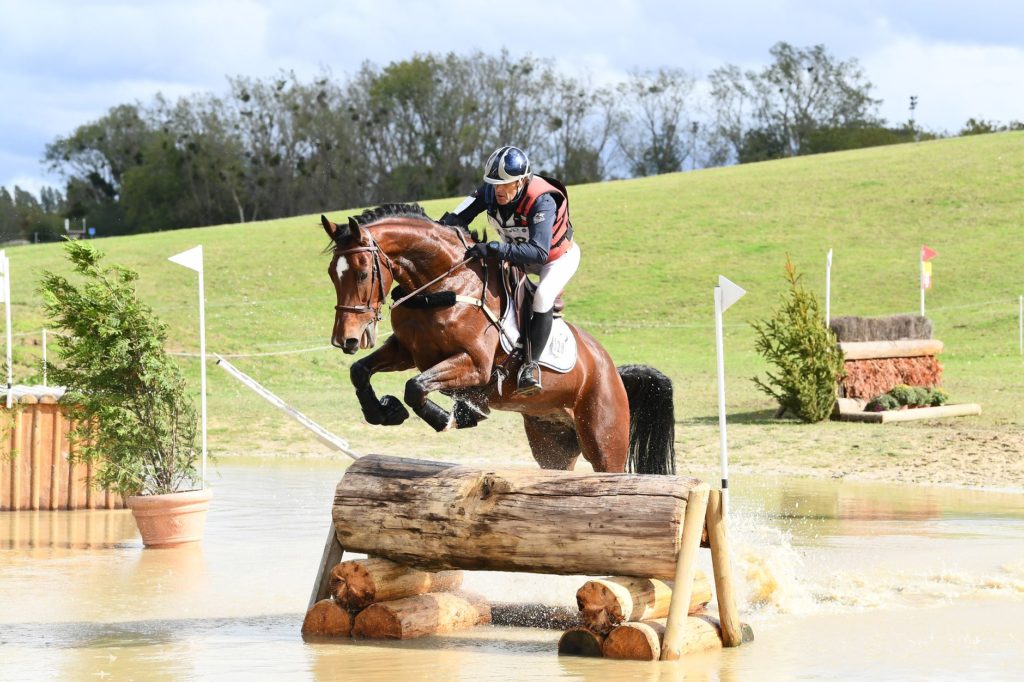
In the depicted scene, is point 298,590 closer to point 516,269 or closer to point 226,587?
point 226,587

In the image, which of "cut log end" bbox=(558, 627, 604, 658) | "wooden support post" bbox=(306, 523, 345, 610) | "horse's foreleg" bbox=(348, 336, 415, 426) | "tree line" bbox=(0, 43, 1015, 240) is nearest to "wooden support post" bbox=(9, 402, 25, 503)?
"wooden support post" bbox=(306, 523, 345, 610)

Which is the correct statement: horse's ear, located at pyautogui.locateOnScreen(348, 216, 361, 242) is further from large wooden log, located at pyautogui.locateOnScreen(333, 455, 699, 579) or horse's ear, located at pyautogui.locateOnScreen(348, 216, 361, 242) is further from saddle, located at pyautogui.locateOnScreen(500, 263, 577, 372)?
large wooden log, located at pyautogui.locateOnScreen(333, 455, 699, 579)

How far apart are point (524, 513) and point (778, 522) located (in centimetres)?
446

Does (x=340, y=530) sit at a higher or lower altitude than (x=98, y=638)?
higher

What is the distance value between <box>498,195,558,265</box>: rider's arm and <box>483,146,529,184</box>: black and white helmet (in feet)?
0.69

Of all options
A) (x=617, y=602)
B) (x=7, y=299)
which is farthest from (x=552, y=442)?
(x=7, y=299)

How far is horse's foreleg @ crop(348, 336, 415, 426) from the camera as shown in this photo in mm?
6277

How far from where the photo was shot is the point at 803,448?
1468 centimetres

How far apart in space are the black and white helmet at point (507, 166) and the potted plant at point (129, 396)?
3.71 m

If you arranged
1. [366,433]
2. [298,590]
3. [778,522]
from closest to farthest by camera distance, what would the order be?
[298,590] < [778,522] < [366,433]

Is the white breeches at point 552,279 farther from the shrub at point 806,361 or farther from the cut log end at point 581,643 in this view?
the shrub at point 806,361

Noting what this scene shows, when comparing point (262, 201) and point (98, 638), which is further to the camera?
point (262, 201)

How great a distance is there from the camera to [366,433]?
53.4 ft

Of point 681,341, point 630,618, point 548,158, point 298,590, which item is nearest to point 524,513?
point 630,618
